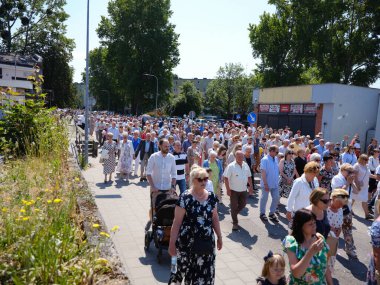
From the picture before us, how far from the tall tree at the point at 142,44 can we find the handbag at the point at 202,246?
146ft

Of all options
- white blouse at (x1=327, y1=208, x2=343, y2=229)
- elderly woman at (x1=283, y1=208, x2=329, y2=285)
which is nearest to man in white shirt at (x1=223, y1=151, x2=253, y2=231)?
white blouse at (x1=327, y1=208, x2=343, y2=229)

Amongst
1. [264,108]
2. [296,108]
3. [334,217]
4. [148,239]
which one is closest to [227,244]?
[148,239]

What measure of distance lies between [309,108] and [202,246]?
26.0 meters

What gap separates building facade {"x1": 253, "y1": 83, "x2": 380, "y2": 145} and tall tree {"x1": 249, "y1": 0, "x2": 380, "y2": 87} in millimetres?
Answer: 9425

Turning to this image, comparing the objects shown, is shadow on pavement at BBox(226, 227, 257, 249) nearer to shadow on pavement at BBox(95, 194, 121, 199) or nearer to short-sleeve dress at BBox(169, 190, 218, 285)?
short-sleeve dress at BBox(169, 190, 218, 285)

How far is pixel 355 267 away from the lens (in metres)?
5.83

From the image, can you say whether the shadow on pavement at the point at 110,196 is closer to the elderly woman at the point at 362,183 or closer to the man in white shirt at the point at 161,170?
the man in white shirt at the point at 161,170

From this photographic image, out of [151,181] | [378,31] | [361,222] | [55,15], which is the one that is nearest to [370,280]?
[151,181]

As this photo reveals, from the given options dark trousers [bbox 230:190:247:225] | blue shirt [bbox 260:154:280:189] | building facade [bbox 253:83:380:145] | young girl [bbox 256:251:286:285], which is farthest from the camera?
building facade [bbox 253:83:380:145]

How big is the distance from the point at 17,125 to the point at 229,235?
22.1 feet

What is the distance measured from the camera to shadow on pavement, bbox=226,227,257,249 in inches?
262

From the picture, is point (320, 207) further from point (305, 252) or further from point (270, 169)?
point (270, 169)

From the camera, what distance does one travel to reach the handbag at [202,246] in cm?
376

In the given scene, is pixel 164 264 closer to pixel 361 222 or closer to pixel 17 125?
pixel 361 222
